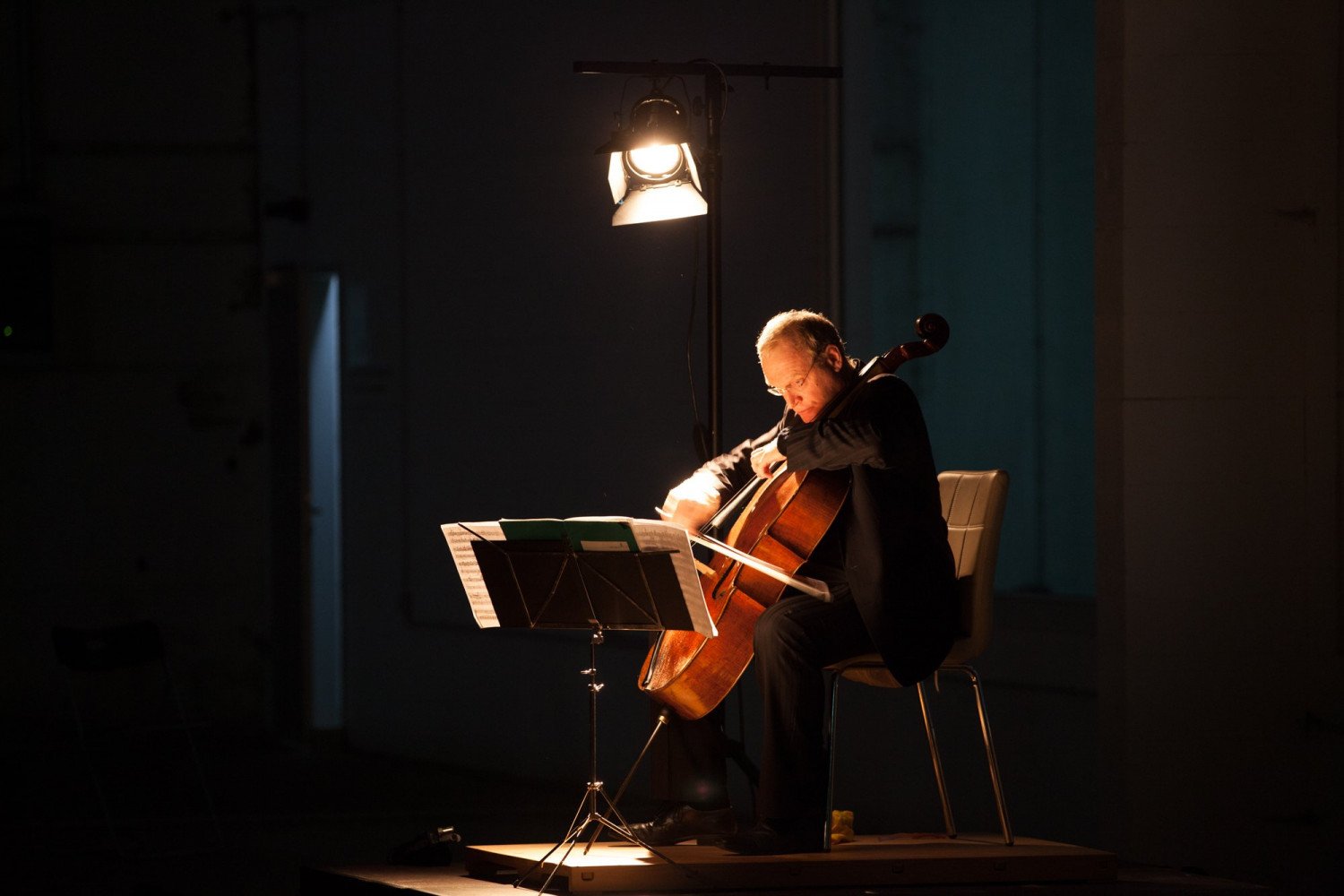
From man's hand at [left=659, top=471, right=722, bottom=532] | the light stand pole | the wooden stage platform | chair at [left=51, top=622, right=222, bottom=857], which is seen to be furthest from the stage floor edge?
chair at [left=51, top=622, right=222, bottom=857]

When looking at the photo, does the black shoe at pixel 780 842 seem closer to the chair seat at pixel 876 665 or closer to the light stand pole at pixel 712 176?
the chair seat at pixel 876 665

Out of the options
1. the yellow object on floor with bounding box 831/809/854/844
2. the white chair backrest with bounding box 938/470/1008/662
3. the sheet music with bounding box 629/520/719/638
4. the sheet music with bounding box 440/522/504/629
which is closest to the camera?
the sheet music with bounding box 629/520/719/638

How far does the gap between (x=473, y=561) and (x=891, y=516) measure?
89cm

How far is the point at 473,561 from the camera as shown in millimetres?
3965

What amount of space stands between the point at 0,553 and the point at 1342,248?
19.9 feet

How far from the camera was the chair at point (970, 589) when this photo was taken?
410cm

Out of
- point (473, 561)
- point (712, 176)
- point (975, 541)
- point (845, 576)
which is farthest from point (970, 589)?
point (712, 176)

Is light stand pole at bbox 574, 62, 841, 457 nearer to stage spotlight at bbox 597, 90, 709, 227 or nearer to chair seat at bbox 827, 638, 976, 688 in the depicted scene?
stage spotlight at bbox 597, 90, 709, 227

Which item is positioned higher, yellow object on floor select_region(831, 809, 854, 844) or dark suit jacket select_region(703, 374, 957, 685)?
dark suit jacket select_region(703, 374, 957, 685)

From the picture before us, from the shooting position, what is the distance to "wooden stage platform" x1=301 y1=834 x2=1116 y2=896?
3.92 metres

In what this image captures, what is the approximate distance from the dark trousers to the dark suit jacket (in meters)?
0.08

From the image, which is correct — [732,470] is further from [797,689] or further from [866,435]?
[797,689]

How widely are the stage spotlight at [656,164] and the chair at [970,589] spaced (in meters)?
1.01

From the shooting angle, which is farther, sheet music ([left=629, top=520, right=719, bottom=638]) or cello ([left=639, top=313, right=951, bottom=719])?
cello ([left=639, top=313, right=951, bottom=719])
